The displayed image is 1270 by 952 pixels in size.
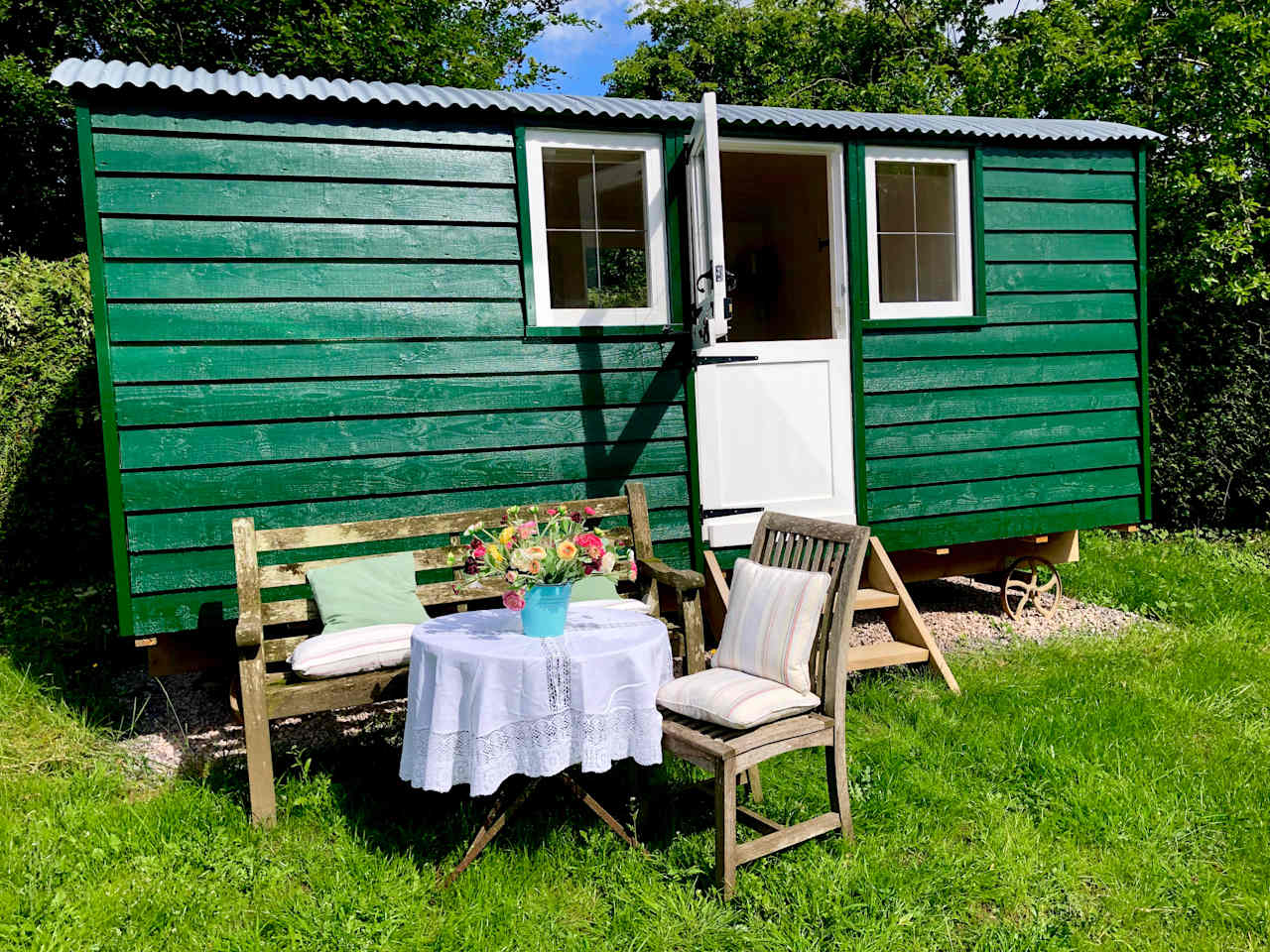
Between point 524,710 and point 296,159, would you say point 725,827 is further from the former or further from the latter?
point 296,159

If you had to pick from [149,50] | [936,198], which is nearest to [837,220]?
[936,198]

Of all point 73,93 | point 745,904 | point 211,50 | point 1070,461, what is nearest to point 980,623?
point 1070,461

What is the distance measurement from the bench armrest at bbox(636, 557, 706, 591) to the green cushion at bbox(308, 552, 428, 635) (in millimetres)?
996

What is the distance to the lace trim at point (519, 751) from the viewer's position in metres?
2.86

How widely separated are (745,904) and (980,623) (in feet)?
12.6

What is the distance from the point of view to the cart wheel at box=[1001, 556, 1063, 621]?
6.26m

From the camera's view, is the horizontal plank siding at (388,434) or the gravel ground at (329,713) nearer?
the horizontal plank siding at (388,434)

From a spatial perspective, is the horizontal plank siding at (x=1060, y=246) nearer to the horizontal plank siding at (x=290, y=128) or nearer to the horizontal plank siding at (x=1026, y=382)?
the horizontal plank siding at (x=1026, y=382)

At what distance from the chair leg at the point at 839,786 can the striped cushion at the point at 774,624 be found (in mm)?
227

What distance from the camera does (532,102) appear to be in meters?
4.63

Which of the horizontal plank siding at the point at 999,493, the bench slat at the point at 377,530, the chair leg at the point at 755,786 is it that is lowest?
the chair leg at the point at 755,786

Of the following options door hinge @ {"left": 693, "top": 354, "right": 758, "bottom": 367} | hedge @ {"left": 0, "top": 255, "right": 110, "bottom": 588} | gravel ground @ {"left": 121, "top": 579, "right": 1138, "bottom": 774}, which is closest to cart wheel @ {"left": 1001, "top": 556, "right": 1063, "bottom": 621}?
gravel ground @ {"left": 121, "top": 579, "right": 1138, "bottom": 774}

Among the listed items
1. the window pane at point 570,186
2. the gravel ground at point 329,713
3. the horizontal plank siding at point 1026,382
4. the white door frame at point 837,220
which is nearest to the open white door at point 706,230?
the window pane at point 570,186

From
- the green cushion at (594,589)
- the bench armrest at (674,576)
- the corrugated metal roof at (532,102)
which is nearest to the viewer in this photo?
the bench armrest at (674,576)
